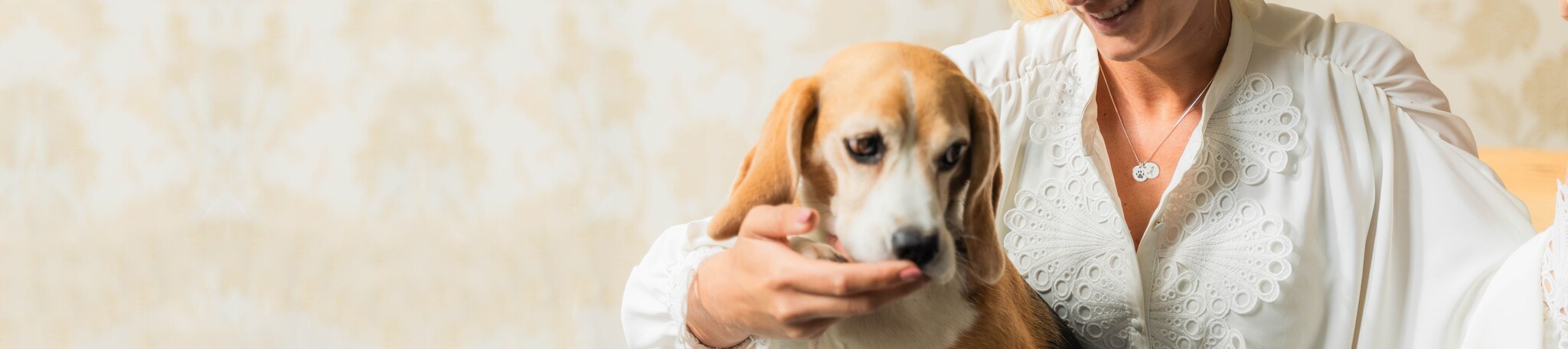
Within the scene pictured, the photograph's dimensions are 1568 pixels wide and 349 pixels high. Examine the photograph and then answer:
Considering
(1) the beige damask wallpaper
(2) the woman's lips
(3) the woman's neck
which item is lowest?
(1) the beige damask wallpaper

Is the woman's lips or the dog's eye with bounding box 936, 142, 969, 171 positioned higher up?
the woman's lips

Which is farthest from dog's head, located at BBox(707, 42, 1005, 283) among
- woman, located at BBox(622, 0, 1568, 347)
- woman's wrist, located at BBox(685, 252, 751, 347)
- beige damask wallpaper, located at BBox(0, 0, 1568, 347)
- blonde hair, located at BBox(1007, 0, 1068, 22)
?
beige damask wallpaper, located at BBox(0, 0, 1568, 347)

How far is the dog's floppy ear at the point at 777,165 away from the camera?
68 cm

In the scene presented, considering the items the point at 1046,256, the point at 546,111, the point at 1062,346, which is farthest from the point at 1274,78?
the point at 546,111

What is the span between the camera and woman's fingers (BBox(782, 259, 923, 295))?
61 centimetres

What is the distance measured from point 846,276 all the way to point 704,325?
246 millimetres

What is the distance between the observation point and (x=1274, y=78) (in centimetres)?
124

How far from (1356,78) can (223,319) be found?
1.60m

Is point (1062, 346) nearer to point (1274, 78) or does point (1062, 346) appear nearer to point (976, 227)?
point (976, 227)

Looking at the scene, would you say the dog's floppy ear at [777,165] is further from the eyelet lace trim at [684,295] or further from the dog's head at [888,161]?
the eyelet lace trim at [684,295]

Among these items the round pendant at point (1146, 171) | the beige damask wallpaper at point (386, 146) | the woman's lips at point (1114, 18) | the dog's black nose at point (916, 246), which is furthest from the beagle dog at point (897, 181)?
the beige damask wallpaper at point (386, 146)

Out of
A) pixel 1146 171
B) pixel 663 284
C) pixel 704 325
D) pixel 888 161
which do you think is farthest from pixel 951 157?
pixel 1146 171

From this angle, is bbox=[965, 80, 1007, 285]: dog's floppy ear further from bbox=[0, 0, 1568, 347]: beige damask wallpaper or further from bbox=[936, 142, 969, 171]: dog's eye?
bbox=[0, 0, 1568, 347]: beige damask wallpaper

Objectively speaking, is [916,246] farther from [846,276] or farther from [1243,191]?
[1243,191]
